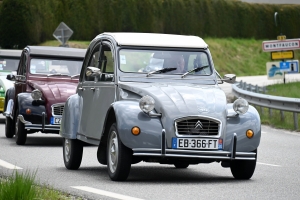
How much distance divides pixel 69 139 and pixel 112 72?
134 centimetres

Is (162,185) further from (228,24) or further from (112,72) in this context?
(228,24)

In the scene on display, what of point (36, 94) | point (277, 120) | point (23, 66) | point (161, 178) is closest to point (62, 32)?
point (277, 120)

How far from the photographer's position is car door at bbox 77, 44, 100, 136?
39.1 feet

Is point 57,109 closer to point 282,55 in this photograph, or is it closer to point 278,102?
point 278,102

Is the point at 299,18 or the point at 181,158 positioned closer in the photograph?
the point at 181,158

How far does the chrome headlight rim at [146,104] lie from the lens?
33.7ft

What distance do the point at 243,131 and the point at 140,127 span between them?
3.96 feet

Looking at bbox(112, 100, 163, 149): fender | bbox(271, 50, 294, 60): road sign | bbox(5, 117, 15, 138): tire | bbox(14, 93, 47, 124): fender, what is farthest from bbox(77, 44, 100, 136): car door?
bbox(271, 50, 294, 60): road sign

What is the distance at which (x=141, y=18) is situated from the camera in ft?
207

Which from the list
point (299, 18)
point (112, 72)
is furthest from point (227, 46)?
point (112, 72)

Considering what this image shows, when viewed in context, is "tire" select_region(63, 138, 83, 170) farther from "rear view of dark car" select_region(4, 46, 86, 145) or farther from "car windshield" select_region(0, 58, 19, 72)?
"car windshield" select_region(0, 58, 19, 72)

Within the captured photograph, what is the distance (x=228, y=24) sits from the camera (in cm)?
7125

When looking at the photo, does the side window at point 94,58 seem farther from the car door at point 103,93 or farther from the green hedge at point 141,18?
the green hedge at point 141,18

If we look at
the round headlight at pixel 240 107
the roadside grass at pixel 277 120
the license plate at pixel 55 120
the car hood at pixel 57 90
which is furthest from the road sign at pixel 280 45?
the round headlight at pixel 240 107
